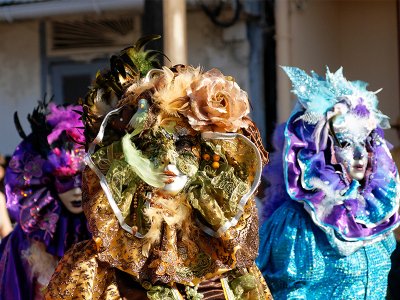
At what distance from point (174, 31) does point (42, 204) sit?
116cm

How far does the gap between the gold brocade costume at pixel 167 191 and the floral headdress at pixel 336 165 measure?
112 centimetres

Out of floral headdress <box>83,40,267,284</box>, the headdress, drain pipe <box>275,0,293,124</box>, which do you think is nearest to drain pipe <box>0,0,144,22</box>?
drain pipe <box>275,0,293,124</box>

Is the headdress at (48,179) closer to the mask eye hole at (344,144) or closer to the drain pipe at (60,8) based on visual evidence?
the mask eye hole at (344,144)

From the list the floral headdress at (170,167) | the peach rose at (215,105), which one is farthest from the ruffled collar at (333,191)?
the peach rose at (215,105)

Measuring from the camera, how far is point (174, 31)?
5285 millimetres

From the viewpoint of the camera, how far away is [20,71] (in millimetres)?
9359

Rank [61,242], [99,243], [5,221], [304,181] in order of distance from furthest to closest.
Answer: [5,221]
[61,242]
[304,181]
[99,243]

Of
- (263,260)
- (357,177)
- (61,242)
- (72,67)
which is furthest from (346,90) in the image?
(72,67)

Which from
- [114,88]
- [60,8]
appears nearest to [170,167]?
[114,88]

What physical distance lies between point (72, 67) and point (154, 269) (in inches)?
240

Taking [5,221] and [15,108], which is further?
[15,108]

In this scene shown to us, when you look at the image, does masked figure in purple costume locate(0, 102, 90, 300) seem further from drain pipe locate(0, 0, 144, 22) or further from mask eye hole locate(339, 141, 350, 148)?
drain pipe locate(0, 0, 144, 22)

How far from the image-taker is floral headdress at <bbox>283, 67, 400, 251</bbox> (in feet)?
15.3

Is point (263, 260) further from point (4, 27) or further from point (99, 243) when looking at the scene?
point (4, 27)
